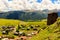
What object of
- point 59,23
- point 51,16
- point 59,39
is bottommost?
point 59,39

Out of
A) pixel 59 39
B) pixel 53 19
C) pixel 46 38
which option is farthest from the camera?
pixel 53 19

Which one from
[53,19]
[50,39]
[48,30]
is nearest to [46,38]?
[50,39]

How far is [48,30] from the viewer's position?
979 inches

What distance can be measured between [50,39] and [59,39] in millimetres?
1272

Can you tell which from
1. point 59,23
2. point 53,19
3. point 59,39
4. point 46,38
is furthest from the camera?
point 53,19

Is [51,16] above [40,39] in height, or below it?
above

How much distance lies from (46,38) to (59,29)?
2.28 metres

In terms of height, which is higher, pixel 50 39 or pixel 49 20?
pixel 49 20

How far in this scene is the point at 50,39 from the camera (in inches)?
794

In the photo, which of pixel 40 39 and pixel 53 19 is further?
pixel 53 19

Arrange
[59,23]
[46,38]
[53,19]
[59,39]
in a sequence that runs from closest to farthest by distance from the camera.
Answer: [59,39], [46,38], [59,23], [53,19]

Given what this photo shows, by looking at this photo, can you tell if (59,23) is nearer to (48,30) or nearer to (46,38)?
(48,30)

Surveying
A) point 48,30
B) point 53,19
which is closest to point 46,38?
point 48,30

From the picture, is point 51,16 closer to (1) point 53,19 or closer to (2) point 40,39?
(1) point 53,19
